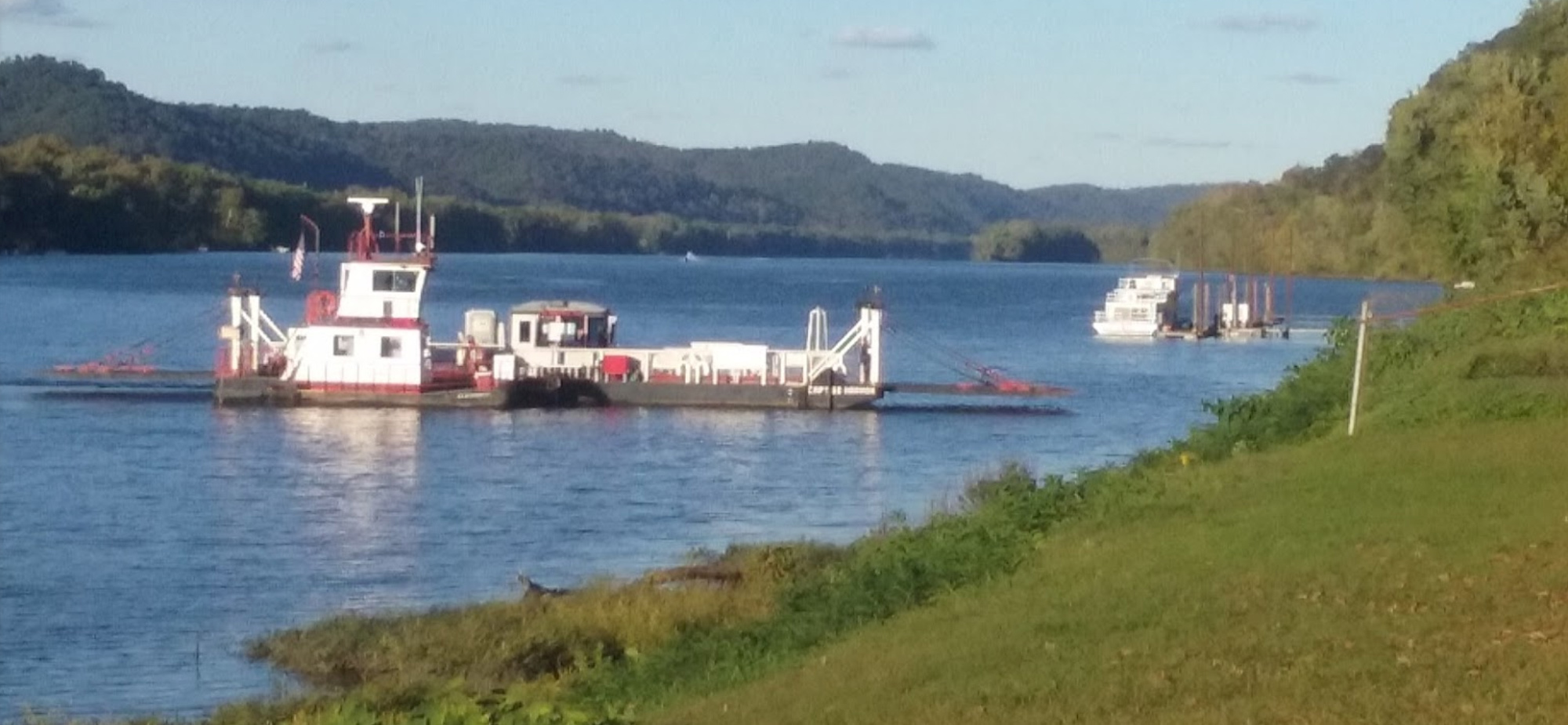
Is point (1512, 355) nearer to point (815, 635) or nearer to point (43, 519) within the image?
point (815, 635)

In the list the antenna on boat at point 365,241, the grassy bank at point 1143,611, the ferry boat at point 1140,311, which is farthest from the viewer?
the ferry boat at point 1140,311

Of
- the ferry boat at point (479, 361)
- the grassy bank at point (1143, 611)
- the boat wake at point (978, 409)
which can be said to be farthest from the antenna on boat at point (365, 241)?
the grassy bank at point (1143, 611)

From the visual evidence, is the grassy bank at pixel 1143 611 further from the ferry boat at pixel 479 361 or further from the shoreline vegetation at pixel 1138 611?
the ferry boat at pixel 479 361

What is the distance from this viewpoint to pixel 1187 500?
17.8 m

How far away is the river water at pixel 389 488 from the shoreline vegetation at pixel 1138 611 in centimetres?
260

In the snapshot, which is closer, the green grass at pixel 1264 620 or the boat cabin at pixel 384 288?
the green grass at pixel 1264 620

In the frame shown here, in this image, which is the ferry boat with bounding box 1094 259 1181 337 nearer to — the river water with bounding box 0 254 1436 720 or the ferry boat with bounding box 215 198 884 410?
the river water with bounding box 0 254 1436 720

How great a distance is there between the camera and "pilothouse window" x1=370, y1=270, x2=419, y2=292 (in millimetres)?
55312

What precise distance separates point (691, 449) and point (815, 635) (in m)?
33.2

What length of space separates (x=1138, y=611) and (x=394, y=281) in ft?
145

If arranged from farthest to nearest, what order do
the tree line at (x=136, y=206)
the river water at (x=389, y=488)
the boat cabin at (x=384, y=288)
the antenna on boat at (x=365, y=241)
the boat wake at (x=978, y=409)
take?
the tree line at (x=136, y=206) < the boat wake at (x=978, y=409) < the antenna on boat at (x=365, y=241) < the boat cabin at (x=384, y=288) < the river water at (x=389, y=488)

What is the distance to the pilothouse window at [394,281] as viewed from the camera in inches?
2178

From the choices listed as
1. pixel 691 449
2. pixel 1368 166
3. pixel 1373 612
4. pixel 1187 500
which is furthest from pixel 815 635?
pixel 1368 166

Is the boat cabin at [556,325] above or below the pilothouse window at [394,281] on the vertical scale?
below
